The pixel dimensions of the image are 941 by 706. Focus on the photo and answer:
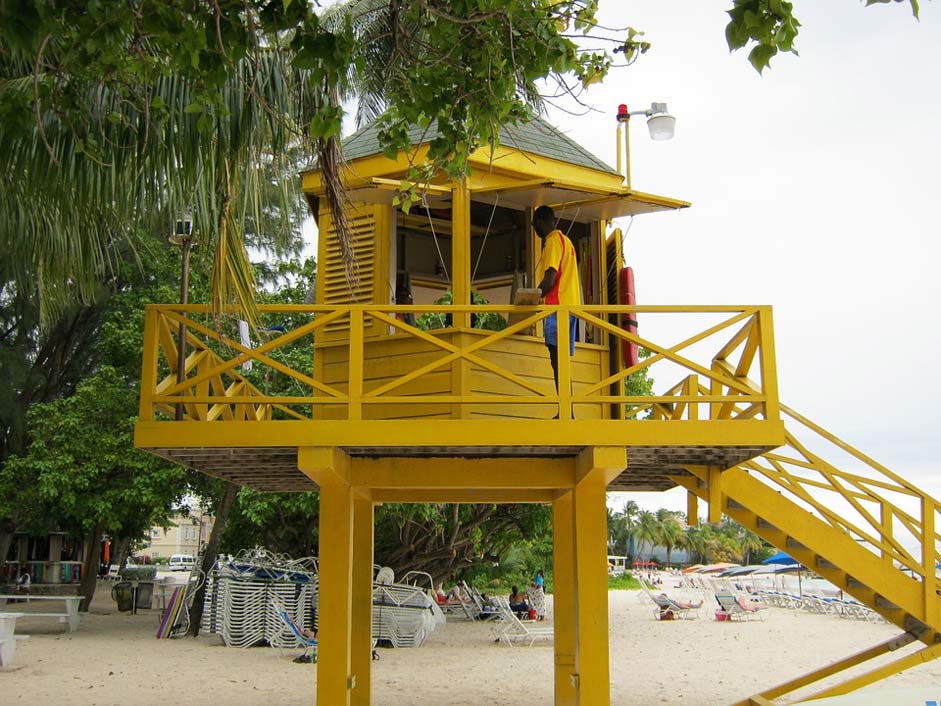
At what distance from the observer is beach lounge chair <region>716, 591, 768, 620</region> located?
3088 cm

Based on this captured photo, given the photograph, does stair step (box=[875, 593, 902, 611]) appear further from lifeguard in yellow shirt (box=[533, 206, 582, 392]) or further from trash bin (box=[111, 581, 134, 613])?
trash bin (box=[111, 581, 134, 613])

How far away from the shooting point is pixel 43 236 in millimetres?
8992

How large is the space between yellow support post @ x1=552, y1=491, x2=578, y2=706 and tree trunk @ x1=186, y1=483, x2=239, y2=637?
528 inches

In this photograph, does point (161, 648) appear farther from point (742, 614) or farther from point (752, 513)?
point (742, 614)

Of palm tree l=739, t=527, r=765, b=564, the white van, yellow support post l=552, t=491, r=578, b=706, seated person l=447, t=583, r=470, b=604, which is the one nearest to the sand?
yellow support post l=552, t=491, r=578, b=706

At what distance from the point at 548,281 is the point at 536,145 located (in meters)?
2.11

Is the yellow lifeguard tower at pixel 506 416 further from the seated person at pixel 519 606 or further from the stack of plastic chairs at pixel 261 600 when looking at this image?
the seated person at pixel 519 606

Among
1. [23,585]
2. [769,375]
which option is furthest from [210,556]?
[769,375]

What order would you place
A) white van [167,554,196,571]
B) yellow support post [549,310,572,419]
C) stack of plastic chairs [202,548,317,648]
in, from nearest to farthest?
1. yellow support post [549,310,572,419]
2. stack of plastic chairs [202,548,317,648]
3. white van [167,554,196,571]

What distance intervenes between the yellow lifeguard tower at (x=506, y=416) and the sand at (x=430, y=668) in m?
4.08

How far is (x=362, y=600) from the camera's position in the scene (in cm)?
1135

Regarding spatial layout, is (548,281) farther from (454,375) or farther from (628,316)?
(628,316)

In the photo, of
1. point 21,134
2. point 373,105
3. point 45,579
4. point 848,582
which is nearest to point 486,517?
point 373,105

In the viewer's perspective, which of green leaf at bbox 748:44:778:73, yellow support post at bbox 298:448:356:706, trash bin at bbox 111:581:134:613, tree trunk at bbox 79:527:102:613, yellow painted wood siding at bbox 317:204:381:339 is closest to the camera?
green leaf at bbox 748:44:778:73
